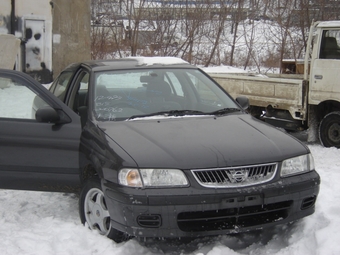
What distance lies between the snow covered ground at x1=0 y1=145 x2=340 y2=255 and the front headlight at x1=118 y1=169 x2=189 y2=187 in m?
0.59

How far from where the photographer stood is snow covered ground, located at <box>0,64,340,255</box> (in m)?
3.94

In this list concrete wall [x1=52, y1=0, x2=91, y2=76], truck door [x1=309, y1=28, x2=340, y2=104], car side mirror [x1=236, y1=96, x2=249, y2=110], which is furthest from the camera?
concrete wall [x1=52, y1=0, x2=91, y2=76]

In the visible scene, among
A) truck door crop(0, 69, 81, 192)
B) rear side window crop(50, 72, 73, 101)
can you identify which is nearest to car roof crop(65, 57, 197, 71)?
rear side window crop(50, 72, 73, 101)

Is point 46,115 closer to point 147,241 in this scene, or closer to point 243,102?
point 147,241

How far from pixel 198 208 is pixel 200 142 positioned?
24.0 inches

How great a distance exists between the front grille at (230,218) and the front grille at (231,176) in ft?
0.67

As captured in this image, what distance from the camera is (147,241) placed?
14.0 feet

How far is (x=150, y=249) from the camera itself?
4102 mm

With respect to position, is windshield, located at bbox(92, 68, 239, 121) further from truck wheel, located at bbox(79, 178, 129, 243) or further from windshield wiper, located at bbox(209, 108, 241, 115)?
truck wheel, located at bbox(79, 178, 129, 243)

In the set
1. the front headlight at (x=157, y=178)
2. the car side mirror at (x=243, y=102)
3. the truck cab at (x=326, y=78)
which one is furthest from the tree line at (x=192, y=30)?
the front headlight at (x=157, y=178)

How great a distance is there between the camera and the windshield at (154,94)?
16.0 ft

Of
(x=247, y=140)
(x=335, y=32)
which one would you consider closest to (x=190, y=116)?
(x=247, y=140)

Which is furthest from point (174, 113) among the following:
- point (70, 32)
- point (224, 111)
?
point (70, 32)

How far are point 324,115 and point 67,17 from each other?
32.8 feet
